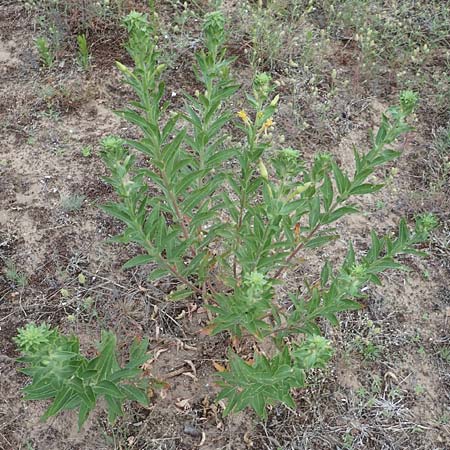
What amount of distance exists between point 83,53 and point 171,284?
213 centimetres

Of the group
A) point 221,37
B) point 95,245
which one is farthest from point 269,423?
point 221,37

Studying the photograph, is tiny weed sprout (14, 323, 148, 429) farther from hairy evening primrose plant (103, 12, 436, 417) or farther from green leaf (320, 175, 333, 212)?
green leaf (320, 175, 333, 212)

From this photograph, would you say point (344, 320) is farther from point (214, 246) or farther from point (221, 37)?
point (221, 37)

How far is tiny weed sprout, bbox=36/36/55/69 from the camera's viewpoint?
425cm

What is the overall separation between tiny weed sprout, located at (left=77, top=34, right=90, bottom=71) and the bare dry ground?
0.31ft

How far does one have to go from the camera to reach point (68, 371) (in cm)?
202

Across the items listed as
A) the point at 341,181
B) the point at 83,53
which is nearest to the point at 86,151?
the point at 83,53

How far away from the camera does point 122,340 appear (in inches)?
124

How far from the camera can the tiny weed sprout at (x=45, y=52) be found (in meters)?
4.25

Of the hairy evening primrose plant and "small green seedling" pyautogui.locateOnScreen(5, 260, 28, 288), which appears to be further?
"small green seedling" pyautogui.locateOnScreen(5, 260, 28, 288)

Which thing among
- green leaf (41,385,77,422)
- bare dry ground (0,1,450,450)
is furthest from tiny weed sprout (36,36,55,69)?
green leaf (41,385,77,422)

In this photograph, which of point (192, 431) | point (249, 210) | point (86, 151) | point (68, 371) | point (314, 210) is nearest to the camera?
point (68, 371)

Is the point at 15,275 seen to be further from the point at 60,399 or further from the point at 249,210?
the point at 249,210

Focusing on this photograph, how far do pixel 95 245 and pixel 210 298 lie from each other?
3.09 feet
